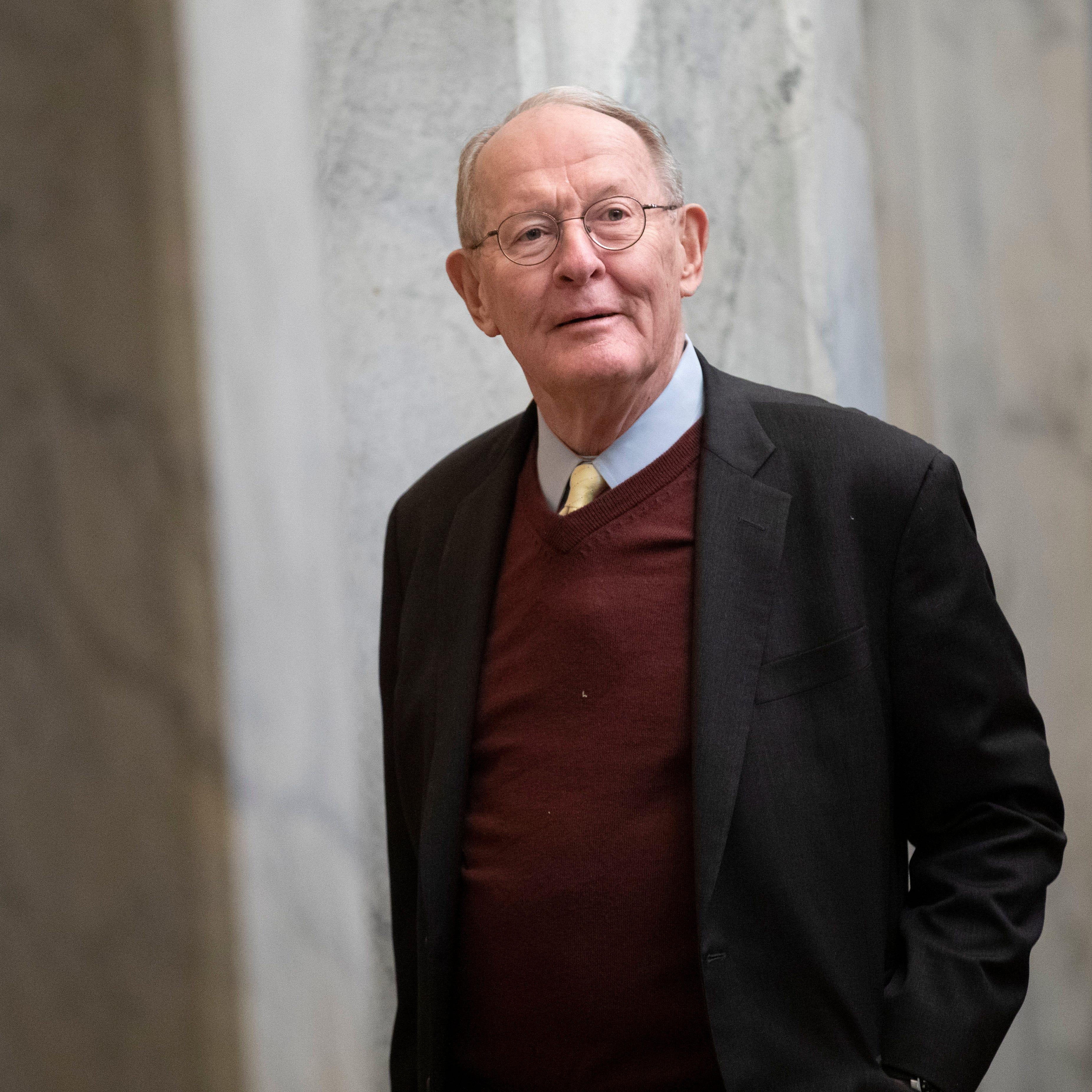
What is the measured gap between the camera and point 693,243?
1.73 meters

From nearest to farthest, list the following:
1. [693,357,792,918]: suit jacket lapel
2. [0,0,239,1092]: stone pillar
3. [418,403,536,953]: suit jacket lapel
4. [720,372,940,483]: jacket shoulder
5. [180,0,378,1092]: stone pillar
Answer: [693,357,792,918]: suit jacket lapel < [720,372,940,483]: jacket shoulder < [418,403,536,953]: suit jacket lapel < [180,0,378,1092]: stone pillar < [0,0,239,1092]: stone pillar

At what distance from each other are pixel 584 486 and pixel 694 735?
0.38 m

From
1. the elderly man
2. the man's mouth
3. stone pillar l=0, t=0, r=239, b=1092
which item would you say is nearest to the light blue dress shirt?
the elderly man

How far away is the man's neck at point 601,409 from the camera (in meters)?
1.58

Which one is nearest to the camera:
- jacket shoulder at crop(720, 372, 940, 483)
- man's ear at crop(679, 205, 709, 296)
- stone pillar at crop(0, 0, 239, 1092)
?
jacket shoulder at crop(720, 372, 940, 483)

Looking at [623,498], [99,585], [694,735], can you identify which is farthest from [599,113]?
[99,585]

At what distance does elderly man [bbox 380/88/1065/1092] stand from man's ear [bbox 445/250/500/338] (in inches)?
4.0

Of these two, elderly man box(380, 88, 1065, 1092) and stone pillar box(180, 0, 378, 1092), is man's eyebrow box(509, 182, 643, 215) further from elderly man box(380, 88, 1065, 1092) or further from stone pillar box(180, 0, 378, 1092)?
stone pillar box(180, 0, 378, 1092)

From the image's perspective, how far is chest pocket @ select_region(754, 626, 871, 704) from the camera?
141cm

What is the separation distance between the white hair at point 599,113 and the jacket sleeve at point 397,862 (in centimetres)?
48

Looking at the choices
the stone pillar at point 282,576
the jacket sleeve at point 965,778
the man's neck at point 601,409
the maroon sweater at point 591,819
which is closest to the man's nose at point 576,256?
the man's neck at point 601,409

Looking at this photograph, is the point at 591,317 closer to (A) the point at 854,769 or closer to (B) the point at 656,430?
(B) the point at 656,430

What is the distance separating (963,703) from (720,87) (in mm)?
1150

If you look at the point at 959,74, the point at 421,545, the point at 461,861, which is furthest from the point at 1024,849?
the point at 959,74
